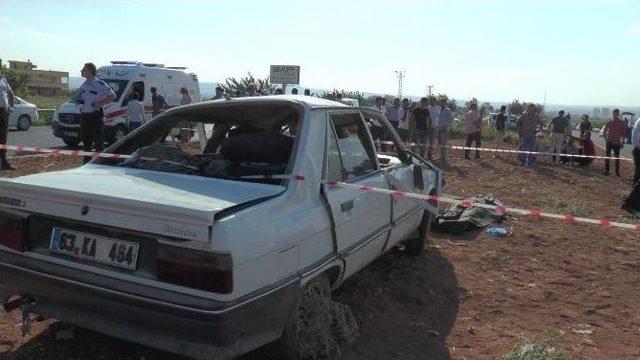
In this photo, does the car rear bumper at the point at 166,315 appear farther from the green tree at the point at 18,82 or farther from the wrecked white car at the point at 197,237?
the green tree at the point at 18,82

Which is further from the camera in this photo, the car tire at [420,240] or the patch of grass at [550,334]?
the car tire at [420,240]

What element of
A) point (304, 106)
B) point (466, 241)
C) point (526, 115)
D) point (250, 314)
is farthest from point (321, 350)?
point (526, 115)

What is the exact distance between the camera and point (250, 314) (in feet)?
9.01

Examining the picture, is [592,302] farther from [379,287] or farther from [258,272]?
[258,272]

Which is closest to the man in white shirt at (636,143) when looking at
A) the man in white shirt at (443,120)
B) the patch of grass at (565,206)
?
the patch of grass at (565,206)

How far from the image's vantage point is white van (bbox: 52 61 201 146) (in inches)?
596

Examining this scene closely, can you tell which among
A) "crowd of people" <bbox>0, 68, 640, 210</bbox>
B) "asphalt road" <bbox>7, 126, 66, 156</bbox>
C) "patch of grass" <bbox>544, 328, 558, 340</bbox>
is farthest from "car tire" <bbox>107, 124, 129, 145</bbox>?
"patch of grass" <bbox>544, 328, 558, 340</bbox>

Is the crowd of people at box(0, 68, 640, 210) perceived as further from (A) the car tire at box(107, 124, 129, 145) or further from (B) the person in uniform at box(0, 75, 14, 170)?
(B) the person in uniform at box(0, 75, 14, 170)

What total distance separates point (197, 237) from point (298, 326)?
3.11 ft

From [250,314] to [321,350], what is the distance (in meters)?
0.86

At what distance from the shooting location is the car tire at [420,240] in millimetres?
5840

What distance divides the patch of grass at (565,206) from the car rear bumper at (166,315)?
7.51 m

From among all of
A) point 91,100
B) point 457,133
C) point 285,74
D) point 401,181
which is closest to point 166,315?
point 401,181

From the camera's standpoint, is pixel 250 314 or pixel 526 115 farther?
pixel 526 115
